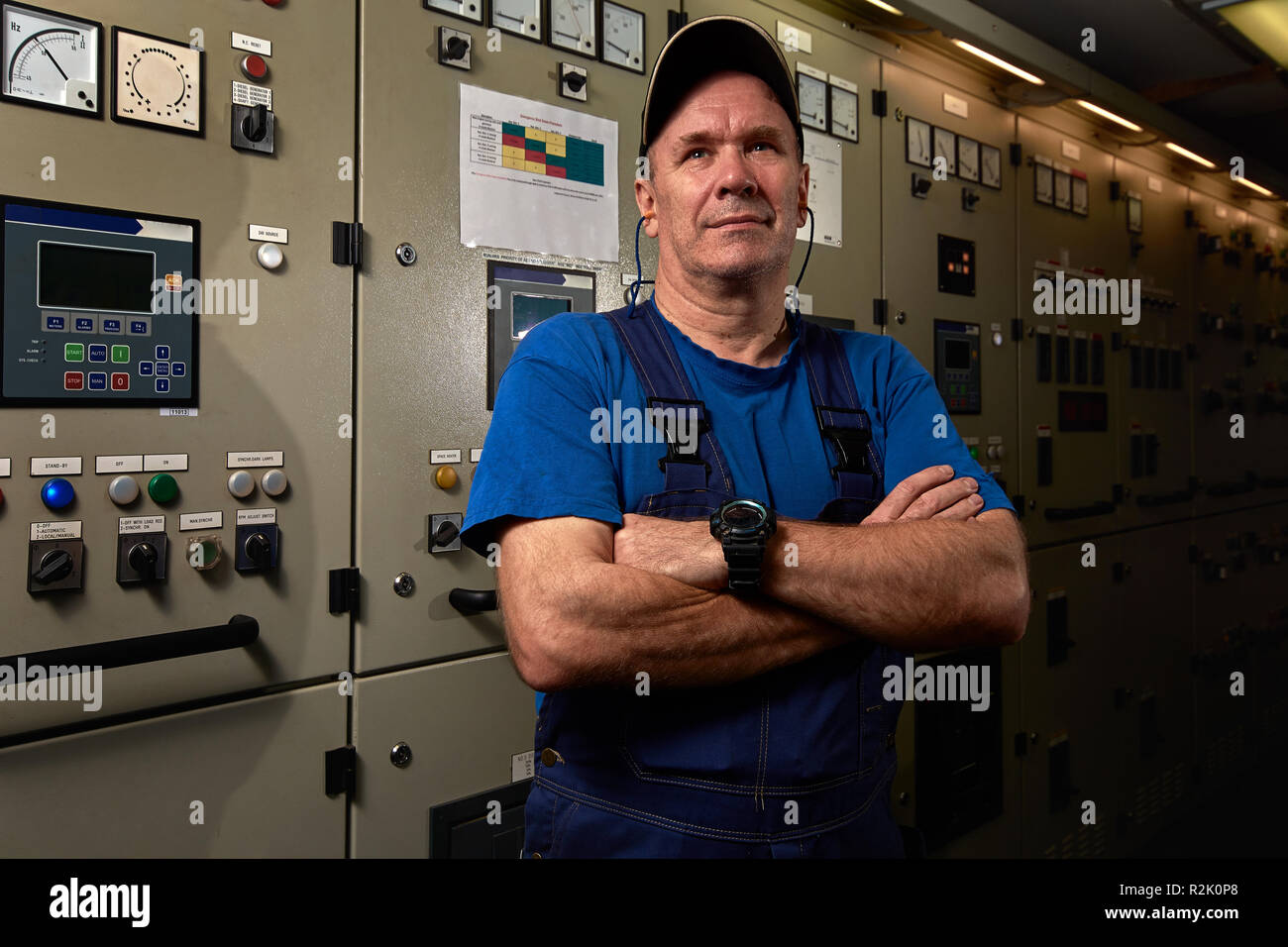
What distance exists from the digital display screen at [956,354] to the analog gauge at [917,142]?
0.64m

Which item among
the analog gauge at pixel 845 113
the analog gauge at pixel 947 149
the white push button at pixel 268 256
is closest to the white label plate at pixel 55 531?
the white push button at pixel 268 256

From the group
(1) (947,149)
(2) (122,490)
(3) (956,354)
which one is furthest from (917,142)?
(2) (122,490)

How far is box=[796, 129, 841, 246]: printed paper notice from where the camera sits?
8.14 ft

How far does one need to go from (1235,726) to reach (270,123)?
5644 mm

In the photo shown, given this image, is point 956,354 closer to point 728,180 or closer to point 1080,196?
point 1080,196

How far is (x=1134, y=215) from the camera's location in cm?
401

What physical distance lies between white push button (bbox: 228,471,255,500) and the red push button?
0.76m

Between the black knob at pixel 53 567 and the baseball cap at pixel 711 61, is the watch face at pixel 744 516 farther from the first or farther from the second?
the black knob at pixel 53 567

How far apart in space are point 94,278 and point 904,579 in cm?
143

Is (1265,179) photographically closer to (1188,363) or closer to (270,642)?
(1188,363)

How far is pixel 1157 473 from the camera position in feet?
13.4

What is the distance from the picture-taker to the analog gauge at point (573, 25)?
1.96m

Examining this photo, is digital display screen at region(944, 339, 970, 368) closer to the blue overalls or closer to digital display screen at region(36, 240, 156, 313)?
the blue overalls
